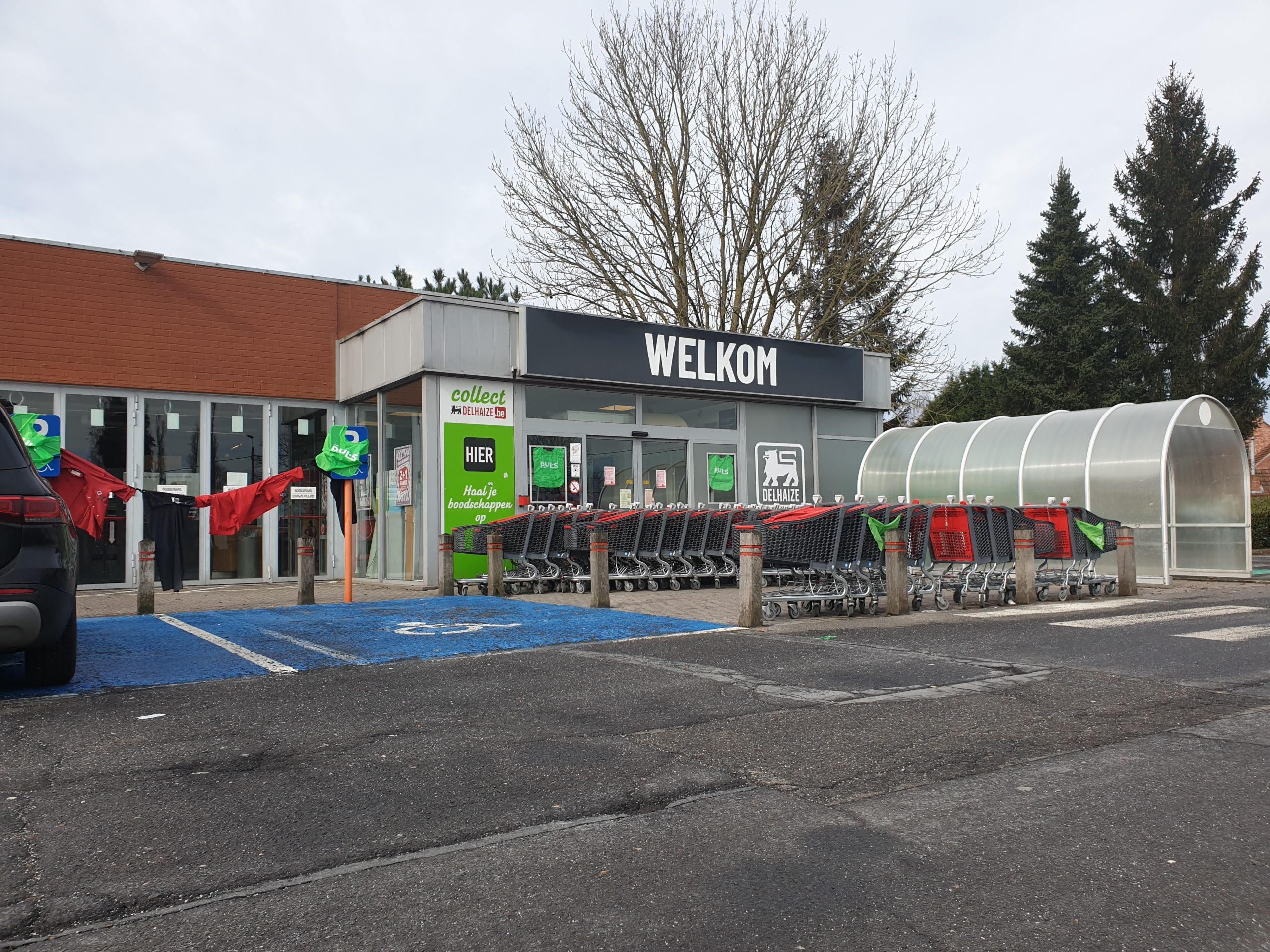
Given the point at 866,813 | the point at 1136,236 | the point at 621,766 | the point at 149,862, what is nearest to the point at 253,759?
the point at 149,862

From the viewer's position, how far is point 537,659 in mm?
7691

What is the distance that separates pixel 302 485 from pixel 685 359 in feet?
26.4

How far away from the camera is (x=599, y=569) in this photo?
12.1m

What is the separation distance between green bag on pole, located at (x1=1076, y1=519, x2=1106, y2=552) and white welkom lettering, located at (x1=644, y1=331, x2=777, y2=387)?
8.07 m

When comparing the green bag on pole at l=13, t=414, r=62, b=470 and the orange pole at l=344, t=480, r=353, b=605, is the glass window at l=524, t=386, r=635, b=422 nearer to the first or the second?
the orange pole at l=344, t=480, r=353, b=605

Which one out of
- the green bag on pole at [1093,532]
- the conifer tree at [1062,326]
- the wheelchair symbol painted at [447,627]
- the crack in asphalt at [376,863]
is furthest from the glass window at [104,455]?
the conifer tree at [1062,326]

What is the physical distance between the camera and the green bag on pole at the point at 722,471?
1986cm

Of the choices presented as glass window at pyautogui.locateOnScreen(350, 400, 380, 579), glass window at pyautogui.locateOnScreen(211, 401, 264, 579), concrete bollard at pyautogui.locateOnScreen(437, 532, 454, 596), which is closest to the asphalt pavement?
concrete bollard at pyautogui.locateOnScreen(437, 532, 454, 596)

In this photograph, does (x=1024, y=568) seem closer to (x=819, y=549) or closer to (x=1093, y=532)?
(x=1093, y=532)

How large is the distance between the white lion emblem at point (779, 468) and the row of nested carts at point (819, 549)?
4.49m

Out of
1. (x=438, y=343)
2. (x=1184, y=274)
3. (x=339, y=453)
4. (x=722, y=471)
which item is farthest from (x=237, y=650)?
(x=1184, y=274)

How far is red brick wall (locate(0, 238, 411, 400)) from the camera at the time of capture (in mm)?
16359

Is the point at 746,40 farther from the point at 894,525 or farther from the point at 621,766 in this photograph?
the point at 621,766

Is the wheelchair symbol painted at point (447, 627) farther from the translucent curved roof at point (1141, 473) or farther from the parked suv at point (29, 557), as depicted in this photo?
the translucent curved roof at point (1141, 473)
